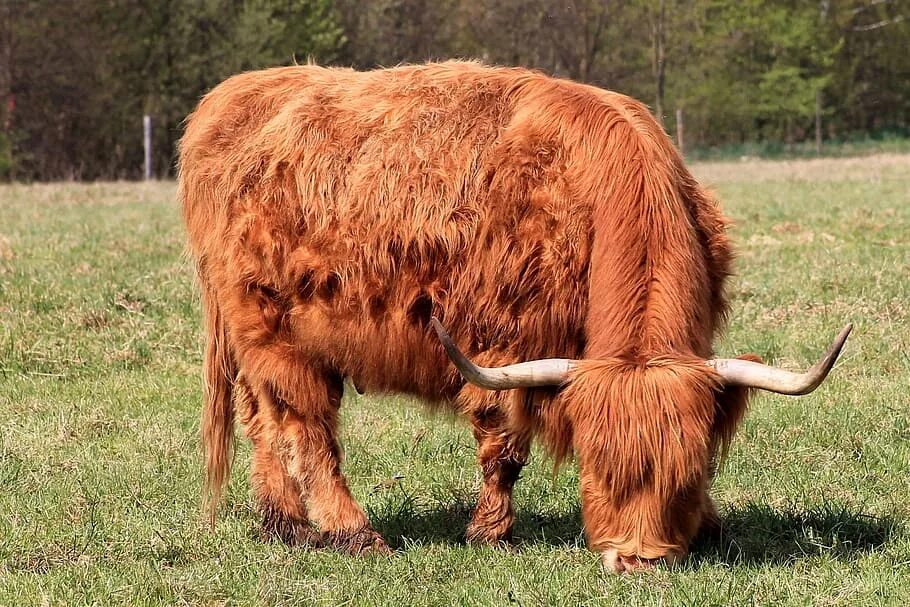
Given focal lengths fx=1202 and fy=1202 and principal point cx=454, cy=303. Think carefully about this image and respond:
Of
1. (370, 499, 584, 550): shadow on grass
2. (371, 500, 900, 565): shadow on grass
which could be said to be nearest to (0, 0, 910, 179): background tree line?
(370, 499, 584, 550): shadow on grass

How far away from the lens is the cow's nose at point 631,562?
13.7ft

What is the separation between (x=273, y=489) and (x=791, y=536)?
2.21 metres

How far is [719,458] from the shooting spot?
4820 millimetres

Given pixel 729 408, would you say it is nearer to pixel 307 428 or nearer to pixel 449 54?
pixel 307 428

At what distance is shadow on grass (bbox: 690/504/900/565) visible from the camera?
4.64m

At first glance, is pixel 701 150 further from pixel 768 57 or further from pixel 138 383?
pixel 138 383

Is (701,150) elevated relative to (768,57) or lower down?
lower down

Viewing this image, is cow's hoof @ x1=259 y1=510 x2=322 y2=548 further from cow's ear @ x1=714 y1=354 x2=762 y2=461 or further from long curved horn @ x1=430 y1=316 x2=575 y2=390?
cow's ear @ x1=714 y1=354 x2=762 y2=461

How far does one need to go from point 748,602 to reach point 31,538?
290 centimetres

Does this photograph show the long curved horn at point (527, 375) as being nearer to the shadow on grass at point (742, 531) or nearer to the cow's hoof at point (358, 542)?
the shadow on grass at point (742, 531)

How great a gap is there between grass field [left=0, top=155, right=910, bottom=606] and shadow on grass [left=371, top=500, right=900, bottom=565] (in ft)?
0.04

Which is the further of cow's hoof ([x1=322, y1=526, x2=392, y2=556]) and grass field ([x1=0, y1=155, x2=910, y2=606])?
cow's hoof ([x1=322, y1=526, x2=392, y2=556])

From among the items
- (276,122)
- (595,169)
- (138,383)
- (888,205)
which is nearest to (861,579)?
(595,169)

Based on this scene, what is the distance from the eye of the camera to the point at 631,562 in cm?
421
